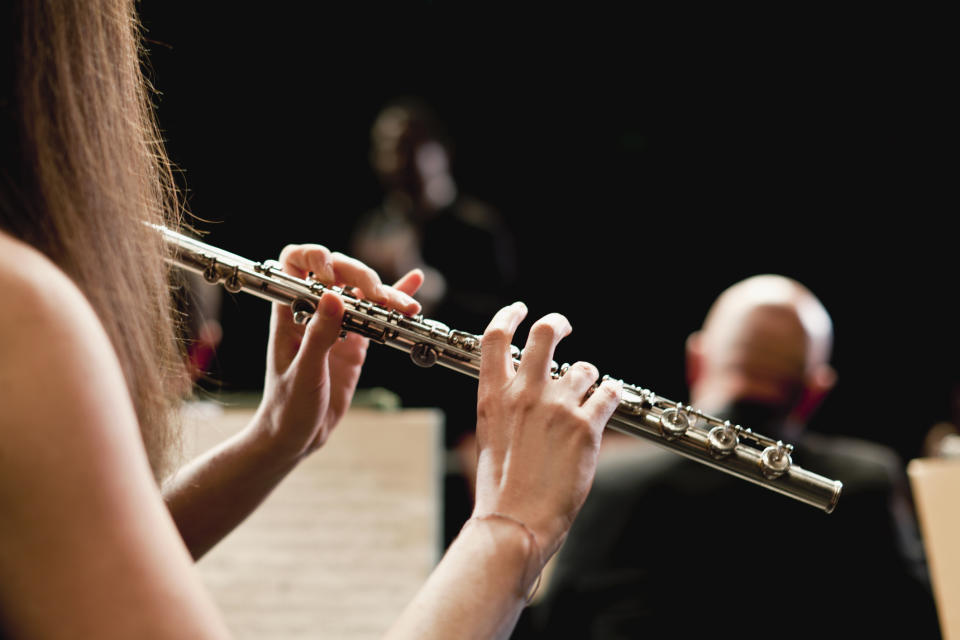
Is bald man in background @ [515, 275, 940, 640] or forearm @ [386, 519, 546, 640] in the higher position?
bald man in background @ [515, 275, 940, 640]

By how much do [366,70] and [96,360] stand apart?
13.1ft

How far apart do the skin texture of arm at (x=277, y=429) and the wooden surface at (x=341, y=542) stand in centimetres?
42

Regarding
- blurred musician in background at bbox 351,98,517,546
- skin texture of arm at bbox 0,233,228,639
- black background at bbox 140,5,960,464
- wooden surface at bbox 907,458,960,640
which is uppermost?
black background at bbox 140,5,960,464

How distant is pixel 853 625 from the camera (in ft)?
5.84

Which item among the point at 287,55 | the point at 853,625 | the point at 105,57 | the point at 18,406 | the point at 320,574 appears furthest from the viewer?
the point at 287,55

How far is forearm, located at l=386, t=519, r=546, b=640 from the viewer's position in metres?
0.77

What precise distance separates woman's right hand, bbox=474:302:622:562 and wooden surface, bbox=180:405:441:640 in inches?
32.5

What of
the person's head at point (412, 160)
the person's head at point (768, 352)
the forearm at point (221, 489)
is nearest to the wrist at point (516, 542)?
the forearm at point (221, 489)

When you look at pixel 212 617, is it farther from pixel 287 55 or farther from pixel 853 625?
pixel 287 55

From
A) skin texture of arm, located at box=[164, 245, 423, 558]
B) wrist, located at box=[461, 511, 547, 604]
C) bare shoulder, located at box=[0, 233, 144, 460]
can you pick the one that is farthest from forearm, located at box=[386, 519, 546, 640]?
skin texture of arm, located at box=[164, 245, 423, 558]

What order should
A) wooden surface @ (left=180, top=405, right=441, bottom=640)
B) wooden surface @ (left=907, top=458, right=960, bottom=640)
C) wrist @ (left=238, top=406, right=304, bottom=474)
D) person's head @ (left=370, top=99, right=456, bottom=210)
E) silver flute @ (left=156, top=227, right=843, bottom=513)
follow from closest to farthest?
silver flute @ (left=156, top=227, right=843, bottom=513) < wrist @ (left=238, top=406, right=304, bottom=474) < wooden surface @ (left=907, top=458, right=960, bottom=640) < wooden surface @ (left=180, top=405, right=441, bottom=640) < person's head @ (left=370, top=99, right=456, bottom=210)

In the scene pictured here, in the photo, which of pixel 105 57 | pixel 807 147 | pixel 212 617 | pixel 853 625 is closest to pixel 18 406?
pixel 212 617

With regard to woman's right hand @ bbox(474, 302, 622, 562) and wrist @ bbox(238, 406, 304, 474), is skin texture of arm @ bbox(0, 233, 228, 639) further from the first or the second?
wrist @ bbox(238, 406, 304, 474)

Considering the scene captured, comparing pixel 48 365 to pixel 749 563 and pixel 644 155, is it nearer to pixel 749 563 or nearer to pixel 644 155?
pixel 749 563
